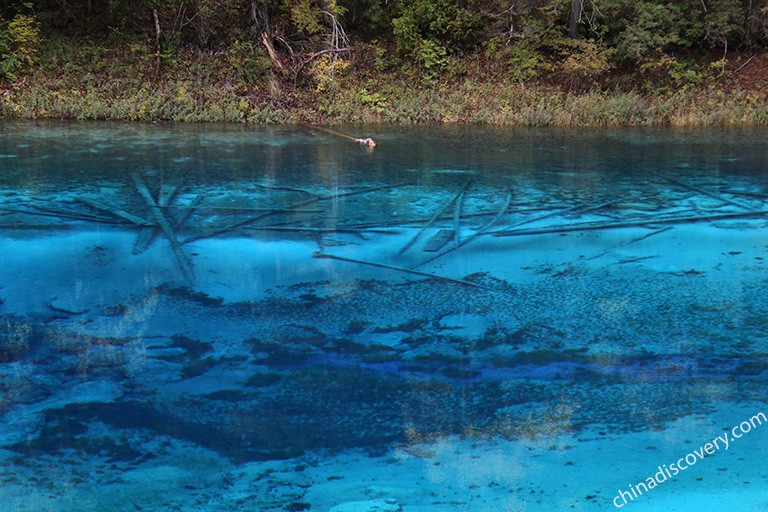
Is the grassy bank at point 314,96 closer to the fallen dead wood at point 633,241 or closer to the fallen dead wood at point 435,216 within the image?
the fallen dead wood at point 435,216

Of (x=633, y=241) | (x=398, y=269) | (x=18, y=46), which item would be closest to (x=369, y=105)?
(x=18, y=46)

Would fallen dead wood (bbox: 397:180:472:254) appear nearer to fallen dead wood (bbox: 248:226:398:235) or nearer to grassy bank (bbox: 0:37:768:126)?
fallen dead wood (bbox: 248:226:398:235)

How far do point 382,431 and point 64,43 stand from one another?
2018 centimetres

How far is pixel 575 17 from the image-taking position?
22.2 meters

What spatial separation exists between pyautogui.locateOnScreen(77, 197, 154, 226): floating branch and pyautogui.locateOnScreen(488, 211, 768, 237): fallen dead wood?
3.70 m

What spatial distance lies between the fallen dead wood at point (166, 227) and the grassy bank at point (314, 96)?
8795 millimetres

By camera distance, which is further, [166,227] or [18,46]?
[18,46]

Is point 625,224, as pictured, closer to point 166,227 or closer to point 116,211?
point 166,227

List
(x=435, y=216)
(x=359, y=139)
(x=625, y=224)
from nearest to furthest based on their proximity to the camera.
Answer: (x=625, y=224) < (x=435, y=216) < (x=359, y=139)

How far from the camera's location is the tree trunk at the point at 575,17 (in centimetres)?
2209

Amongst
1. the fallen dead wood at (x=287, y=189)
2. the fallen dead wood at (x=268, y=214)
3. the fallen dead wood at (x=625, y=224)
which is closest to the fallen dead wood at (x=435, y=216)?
the fallen dead wood at (x=625, y=224)

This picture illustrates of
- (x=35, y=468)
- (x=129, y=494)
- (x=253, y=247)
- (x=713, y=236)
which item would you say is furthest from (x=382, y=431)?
(x=713, y=236)

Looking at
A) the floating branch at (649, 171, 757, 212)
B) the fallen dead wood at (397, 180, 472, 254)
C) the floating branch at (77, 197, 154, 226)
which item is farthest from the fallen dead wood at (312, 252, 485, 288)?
the floating branch at (649, 171, 757, 212)

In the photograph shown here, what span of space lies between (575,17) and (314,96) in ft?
23.8
